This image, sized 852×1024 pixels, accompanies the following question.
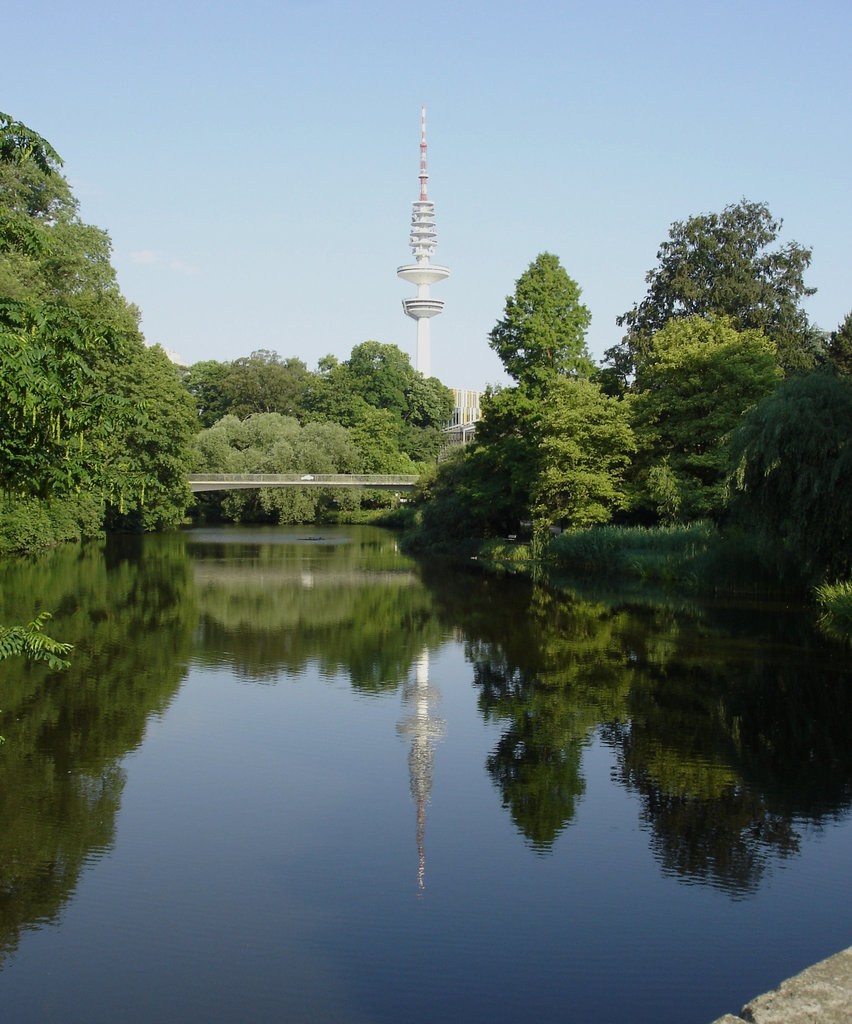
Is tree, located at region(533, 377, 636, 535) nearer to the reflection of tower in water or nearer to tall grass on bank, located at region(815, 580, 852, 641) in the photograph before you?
tall grass on bank, located at region(815, 580, 852, 641)

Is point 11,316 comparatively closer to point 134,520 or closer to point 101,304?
point 101,304

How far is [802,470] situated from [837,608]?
3074mm

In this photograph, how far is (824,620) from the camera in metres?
22.0

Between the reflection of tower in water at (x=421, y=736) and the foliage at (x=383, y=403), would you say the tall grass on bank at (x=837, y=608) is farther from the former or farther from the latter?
the foliage at (x=383, y=403)

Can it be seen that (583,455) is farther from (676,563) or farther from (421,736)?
(421,736)

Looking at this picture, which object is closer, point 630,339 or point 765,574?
point 765,574

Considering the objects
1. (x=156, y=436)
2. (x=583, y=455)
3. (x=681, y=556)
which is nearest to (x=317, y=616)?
(x=681, y=556)

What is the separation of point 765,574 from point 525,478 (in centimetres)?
1446

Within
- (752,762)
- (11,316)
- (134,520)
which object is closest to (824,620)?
(752,762)

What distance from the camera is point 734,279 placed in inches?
1991

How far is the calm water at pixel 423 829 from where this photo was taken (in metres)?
7.09

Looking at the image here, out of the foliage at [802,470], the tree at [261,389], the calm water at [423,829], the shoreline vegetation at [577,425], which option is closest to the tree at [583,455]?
the shoreline vegetation at [577,425]

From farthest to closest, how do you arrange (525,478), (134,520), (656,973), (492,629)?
(134,520) < (525,478) < (492,629) < (656,973)

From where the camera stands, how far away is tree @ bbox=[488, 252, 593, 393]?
42281 millimetres
